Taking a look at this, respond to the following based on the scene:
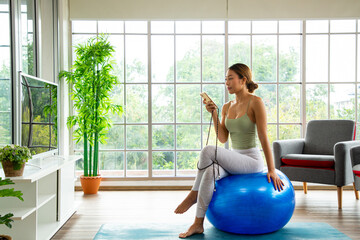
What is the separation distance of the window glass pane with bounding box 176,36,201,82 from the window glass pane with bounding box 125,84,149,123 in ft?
1.71

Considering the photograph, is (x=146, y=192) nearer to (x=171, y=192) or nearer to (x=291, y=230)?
(x=171, y=192)

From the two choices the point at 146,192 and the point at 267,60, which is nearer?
the point at 146,192

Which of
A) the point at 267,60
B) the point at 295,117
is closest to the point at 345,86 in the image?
the point at 295,117

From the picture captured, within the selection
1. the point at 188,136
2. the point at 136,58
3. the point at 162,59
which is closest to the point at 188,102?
the point at 188,136

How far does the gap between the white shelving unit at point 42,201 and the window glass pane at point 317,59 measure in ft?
11.2

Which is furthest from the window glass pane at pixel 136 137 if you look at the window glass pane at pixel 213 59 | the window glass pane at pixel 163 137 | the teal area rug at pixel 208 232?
the teal area rug at pixel 208 232

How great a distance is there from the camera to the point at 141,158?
486 cm

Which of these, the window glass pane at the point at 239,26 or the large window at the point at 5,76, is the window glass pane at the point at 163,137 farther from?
the large window at the point at 5,76

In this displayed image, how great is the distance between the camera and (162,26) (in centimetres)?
485

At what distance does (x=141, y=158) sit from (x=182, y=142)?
0.61m

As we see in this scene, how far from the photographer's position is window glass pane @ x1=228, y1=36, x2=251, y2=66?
486 cm

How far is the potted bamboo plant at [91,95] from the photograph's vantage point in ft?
14.2

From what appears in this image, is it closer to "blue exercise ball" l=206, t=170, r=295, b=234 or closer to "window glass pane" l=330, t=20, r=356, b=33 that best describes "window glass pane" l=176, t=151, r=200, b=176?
"blue exercise ball" l=206, t=170, r=295, b=234

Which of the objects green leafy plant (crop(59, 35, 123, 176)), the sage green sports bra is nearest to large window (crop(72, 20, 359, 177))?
green leafy plant (crop(59, 35, 123, 176))
